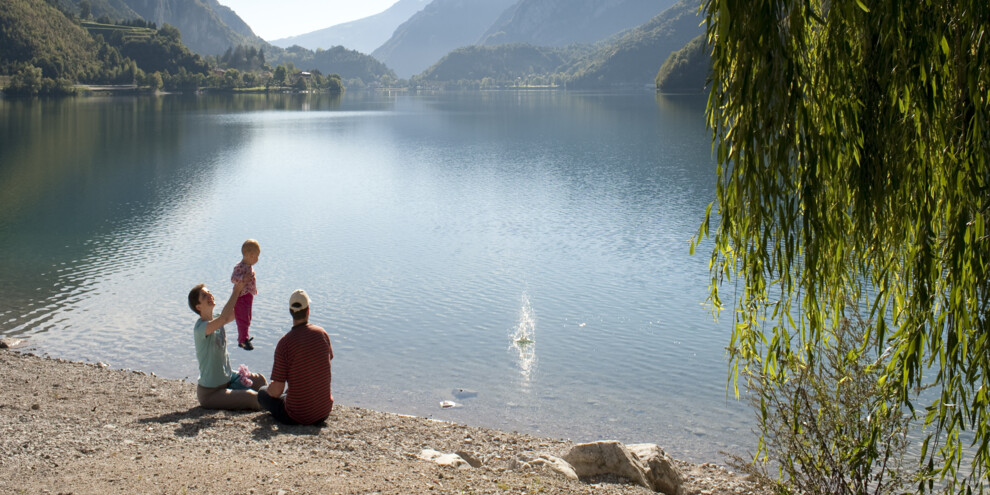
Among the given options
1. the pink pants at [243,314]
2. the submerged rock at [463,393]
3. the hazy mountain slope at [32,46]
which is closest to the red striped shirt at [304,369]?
the pink pants at [243,314]

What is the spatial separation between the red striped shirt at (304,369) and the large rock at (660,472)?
3.89m

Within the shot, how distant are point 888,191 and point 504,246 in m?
23.4

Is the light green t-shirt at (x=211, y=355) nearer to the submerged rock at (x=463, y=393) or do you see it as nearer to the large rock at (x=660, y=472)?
the large rock at (x=660, y=472)

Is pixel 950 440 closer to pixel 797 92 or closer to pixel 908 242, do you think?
pixel 908 242

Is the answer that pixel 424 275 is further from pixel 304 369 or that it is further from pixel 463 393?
pixel 304 369

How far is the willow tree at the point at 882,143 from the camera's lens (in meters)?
5.21

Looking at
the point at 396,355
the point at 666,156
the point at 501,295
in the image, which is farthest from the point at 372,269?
the point at 666,156

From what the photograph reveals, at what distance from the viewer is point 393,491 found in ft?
23.6

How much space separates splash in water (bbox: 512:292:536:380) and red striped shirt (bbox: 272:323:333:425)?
23.0 feet

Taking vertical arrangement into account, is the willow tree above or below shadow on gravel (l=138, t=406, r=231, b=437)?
above

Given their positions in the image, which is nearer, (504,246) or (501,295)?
(501,295)

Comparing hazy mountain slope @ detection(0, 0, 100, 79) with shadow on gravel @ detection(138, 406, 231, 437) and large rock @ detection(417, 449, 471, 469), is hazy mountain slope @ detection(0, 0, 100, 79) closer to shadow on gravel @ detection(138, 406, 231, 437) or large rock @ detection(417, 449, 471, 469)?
shadow on gravel @ detection(138, 406, 231, 437)

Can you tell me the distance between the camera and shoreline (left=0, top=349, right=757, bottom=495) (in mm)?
7273

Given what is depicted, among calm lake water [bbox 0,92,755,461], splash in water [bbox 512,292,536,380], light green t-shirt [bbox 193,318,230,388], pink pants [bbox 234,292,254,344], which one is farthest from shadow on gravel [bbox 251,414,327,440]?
splash in water [bbox 512,292,536,380]
